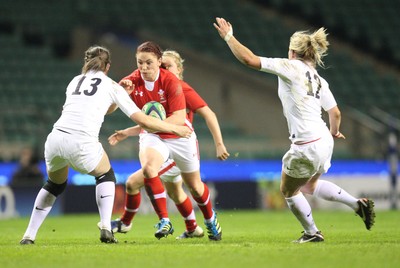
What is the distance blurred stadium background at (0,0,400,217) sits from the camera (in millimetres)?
20312

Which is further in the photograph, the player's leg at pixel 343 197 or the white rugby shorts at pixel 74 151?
the player's leg at pixel 343 197

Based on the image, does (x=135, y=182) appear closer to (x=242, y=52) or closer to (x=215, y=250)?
(x=215, y=250)

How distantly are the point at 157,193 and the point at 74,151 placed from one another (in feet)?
3.41

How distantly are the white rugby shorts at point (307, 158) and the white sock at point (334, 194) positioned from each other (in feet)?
1.71

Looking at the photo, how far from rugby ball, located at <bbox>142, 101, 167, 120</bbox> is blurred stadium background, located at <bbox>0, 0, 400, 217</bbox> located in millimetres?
9795

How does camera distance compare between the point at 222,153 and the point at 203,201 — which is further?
the point at 203,201

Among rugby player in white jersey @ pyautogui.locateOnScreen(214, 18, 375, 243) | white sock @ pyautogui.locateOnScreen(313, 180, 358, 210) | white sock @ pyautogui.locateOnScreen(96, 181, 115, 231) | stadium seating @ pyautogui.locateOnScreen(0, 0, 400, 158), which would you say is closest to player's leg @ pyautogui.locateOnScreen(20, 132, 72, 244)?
white sock @ pyautogui.locateOnScreen(96, 181, 115, 231)

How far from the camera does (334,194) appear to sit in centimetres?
878

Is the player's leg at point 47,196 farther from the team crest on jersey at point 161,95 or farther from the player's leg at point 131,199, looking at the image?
the team crest on jersey at point 161,95

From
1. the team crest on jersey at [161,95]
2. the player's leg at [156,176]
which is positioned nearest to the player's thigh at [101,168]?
the player's leg at [156,176]

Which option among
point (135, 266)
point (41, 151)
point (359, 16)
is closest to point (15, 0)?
point (41, 151)

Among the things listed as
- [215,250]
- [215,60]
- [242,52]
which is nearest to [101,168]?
[215,250]

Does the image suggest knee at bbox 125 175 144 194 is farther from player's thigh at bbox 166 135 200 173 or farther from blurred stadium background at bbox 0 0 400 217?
blurred stadium background at bbox 0 0 400 217

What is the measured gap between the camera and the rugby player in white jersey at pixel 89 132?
26.2ft
